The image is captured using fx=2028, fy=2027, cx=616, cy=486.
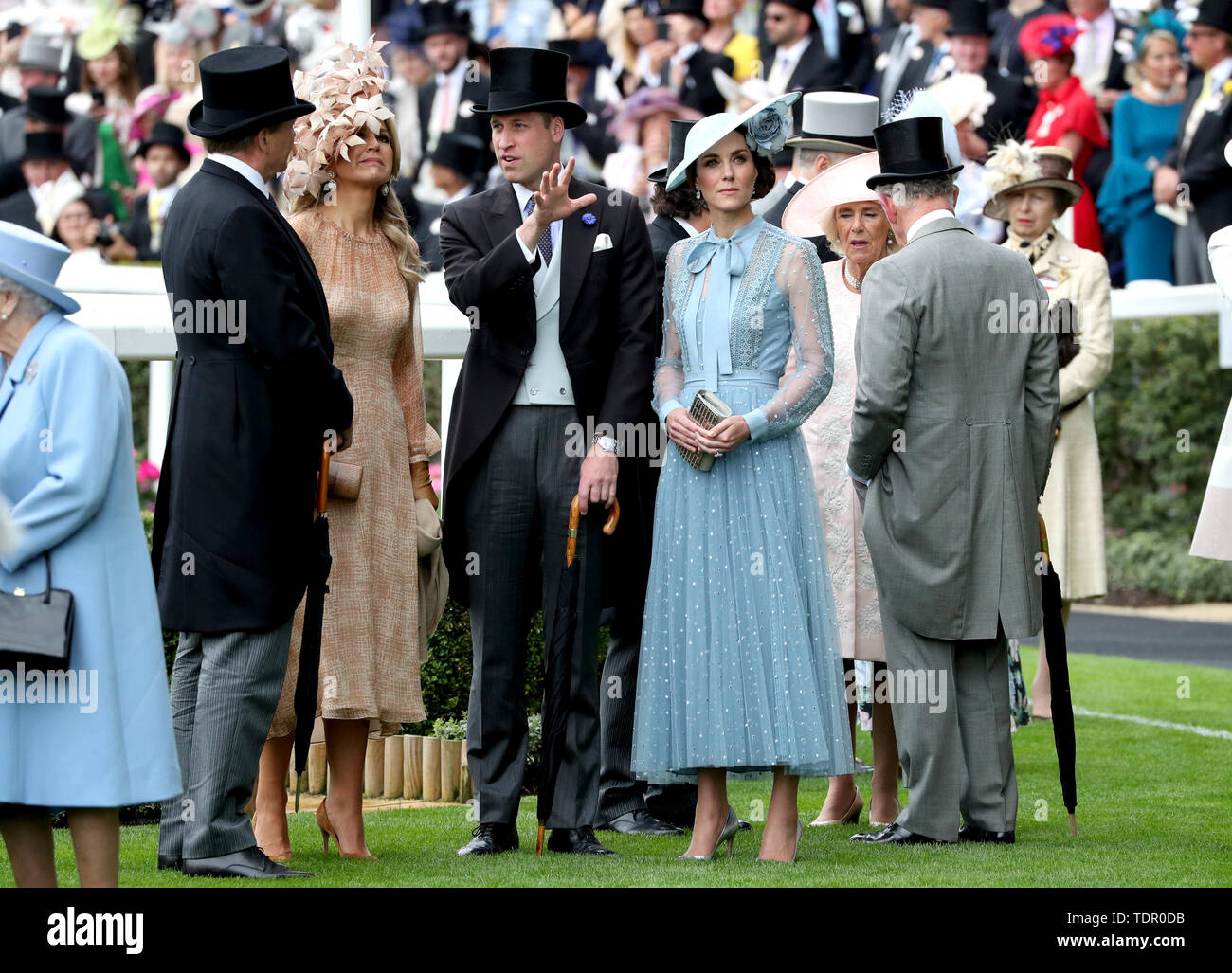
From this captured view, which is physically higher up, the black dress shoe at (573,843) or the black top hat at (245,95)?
the black top hat at (245,95)

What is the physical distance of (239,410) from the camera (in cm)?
586

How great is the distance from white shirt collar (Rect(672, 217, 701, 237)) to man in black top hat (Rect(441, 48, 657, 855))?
996mm

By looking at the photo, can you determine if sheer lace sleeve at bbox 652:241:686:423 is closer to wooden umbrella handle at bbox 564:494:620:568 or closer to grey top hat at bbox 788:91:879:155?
wooden umbrella handle at bbox 564:494:620:568

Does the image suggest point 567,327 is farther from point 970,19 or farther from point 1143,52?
point 1143,52

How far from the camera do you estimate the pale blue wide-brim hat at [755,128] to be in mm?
6344

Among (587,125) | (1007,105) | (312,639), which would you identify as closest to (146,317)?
(312,639)

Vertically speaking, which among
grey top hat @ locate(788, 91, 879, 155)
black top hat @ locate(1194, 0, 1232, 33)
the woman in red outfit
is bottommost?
grey top hat @ locate(788, 91, 879, 155)

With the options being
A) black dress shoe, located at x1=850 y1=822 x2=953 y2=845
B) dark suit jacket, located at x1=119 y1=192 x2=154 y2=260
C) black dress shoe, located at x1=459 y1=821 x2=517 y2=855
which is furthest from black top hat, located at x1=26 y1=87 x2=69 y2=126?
black dress shoe, located at x1=850 y1=822 x2=953 y2=845

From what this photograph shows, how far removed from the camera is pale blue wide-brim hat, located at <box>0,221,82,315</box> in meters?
4.90

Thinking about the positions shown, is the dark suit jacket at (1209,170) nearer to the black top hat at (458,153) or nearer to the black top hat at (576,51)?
the black top hat at (458,153)

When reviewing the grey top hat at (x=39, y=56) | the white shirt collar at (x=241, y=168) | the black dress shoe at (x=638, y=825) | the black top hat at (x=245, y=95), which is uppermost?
the grey top hat at (x=39, y=56)

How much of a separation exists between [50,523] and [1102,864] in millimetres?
3308

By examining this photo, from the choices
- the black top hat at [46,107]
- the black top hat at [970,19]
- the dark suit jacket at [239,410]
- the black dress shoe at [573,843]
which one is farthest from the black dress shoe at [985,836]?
the black top hat at [46,107]

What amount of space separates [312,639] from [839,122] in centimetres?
362
